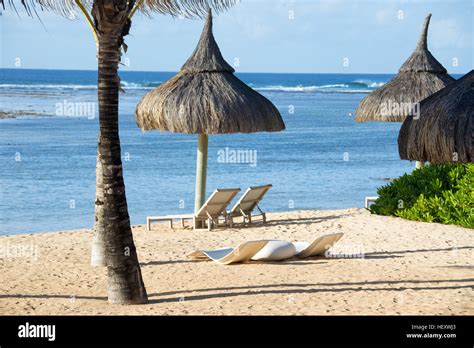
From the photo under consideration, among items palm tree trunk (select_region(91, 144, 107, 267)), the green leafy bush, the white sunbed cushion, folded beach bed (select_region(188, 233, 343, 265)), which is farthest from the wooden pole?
palm tree trunk (select_region(91, 144, 107, 267))

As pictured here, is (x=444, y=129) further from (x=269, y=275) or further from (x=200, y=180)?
(x=200, y=180)

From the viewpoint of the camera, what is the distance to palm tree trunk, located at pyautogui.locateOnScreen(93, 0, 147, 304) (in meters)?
7.81

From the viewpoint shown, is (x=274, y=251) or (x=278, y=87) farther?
(x=278, y=87)

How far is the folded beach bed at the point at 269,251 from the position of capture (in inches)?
394

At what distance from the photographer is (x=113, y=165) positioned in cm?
788

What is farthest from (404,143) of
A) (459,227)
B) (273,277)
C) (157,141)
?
(157,141)

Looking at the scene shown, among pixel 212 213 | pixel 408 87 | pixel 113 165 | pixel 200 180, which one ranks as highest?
pixel 408 87

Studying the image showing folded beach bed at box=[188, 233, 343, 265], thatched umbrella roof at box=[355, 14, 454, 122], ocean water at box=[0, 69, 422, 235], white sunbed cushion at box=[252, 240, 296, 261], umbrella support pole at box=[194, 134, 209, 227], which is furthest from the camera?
ocean water at box=[0, 69, 422, 235]

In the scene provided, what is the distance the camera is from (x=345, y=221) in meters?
13.2

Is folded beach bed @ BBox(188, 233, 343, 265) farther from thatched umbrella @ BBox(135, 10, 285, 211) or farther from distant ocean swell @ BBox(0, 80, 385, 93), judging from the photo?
distant ocean swell @ BBox(0, 80, 385, 93)

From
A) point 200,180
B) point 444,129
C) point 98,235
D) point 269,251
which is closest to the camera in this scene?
point 444,129

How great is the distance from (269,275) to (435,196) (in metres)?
4.21

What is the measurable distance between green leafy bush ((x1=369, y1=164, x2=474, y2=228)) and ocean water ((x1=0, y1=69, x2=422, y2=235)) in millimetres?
4991
